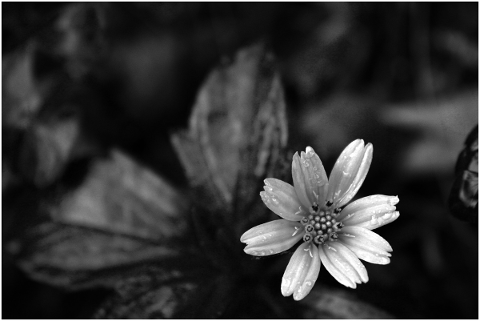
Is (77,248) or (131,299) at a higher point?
(77,248)

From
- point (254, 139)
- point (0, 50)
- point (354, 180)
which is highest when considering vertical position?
point (0, 50)

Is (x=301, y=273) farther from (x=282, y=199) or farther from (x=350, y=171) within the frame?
(x=350, y=171)

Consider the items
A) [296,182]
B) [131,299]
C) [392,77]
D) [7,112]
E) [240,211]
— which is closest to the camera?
[296,182]

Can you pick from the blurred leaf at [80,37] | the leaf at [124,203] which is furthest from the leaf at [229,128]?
the blurred leaf at [80,37]

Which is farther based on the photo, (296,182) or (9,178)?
(9,178)

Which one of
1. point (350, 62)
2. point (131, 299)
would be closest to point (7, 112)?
point (131, 299)

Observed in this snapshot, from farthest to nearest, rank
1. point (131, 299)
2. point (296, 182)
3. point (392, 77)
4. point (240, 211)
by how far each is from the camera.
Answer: point (392, 77) → point (240, 211) → point (131, 299) → point (296, 182)

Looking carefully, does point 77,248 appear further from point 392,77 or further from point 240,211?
point 392,77
